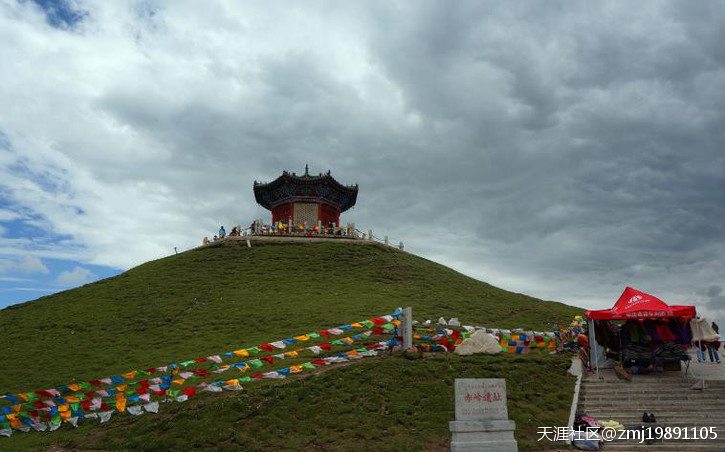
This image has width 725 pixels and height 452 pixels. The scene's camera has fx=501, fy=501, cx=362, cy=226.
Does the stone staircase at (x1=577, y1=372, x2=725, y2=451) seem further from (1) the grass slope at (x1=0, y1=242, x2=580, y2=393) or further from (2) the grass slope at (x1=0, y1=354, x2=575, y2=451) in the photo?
(1) the grass slope at (x1=0, y1=242, x2=580, y2=393)

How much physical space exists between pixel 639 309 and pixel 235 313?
27435 millimetres

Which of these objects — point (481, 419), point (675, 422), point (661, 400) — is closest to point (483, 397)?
point (481, 419)

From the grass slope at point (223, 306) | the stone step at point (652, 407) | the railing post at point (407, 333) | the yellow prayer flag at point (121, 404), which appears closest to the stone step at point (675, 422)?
the stone step at point (652, 407)

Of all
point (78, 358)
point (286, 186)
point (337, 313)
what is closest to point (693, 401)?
point (337, 313)

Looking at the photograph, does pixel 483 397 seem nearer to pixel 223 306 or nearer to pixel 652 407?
pixel 652 407

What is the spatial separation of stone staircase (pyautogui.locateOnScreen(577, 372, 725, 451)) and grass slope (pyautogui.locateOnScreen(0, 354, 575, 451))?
112cm

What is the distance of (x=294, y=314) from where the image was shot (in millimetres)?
36688

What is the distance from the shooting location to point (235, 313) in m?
38.3

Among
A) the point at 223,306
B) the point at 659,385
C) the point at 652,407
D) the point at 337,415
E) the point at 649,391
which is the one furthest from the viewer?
the point at 223,306

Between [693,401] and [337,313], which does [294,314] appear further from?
[693,401]

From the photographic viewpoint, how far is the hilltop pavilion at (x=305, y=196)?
64562 mm

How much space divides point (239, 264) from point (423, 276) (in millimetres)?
19115

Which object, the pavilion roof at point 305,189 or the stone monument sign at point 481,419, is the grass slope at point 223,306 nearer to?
the pavilion roof at point 305,189

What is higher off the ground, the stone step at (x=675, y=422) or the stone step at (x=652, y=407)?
the stone step at (x=652, y=407)
